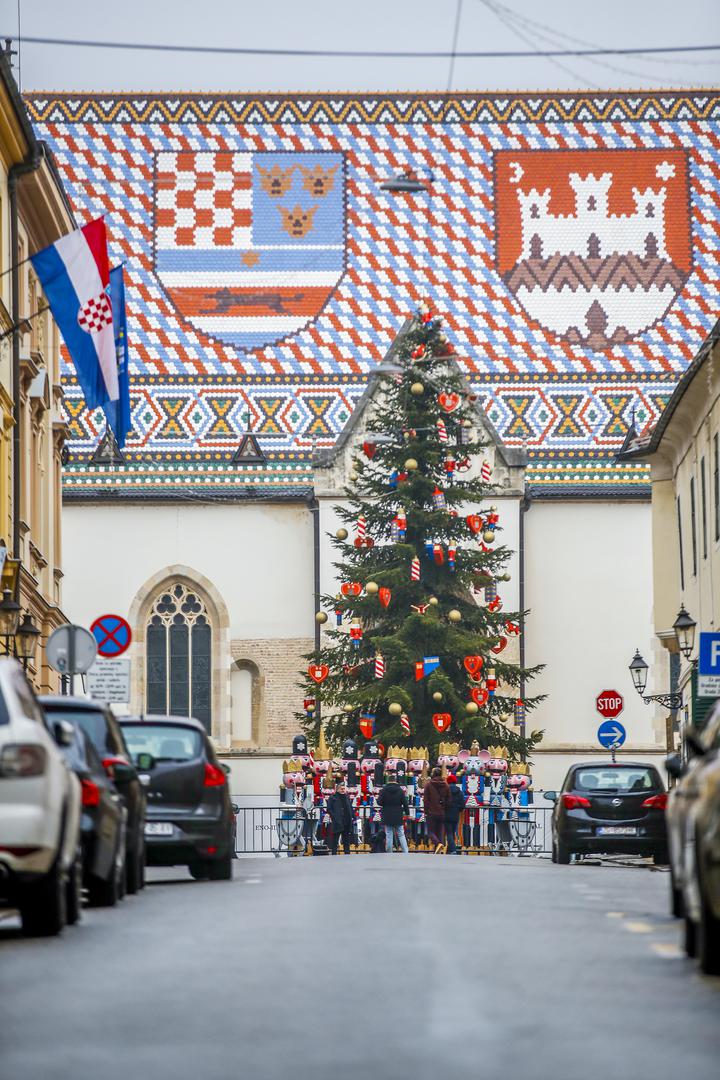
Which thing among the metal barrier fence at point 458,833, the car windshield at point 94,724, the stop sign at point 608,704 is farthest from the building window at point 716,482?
the car windshield at point 94,724

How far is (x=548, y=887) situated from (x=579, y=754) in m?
34.2

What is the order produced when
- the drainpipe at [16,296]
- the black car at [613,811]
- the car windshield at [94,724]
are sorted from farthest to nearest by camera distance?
the drainpipe at [16,296]
the black car at [613,811]
the car windshield at [94,724]

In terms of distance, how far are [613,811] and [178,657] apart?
27.8m

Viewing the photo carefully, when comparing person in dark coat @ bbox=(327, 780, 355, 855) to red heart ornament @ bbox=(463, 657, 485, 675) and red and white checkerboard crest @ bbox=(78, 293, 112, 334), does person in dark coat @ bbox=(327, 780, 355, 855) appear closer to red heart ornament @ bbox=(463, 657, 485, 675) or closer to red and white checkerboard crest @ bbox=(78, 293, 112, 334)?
red heart ornament @ bbox=(463, 657, 485, 675)

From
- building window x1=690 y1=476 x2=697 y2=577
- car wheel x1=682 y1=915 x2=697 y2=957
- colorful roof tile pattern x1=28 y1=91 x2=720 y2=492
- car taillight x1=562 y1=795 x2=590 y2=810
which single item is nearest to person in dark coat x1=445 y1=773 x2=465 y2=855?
building window x1=690 y1=476 x2=697 y2=577

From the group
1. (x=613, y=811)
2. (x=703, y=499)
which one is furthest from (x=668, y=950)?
(x=703, y=499)

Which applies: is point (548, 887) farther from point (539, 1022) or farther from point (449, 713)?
point (449, 713)

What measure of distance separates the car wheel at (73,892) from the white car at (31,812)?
28.9 inches

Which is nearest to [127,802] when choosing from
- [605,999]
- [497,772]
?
[605,999]

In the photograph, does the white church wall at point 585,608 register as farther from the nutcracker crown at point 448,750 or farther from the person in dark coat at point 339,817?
the person in dark coat at point 339,817

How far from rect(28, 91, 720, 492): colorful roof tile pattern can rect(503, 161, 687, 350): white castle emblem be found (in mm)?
47

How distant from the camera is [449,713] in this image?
4288 centimetres

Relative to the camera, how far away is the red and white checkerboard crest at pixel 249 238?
5591 cm

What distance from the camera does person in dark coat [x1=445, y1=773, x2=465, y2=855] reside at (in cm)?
3669
